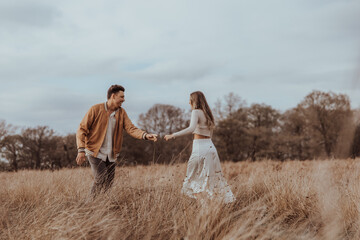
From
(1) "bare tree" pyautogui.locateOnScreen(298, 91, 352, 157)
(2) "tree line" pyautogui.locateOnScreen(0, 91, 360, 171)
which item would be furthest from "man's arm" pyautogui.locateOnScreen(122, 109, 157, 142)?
(2) "tree line" pyautogui.locateOnScreen(0, 91, 360, 171)

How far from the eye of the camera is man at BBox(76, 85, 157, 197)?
514 centimetres

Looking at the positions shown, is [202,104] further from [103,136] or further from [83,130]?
[83,130]

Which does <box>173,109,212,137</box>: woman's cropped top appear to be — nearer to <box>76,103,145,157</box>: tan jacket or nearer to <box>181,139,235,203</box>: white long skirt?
<box>181,139,235,203</box>: white long skirt

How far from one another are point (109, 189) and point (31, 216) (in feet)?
4.16

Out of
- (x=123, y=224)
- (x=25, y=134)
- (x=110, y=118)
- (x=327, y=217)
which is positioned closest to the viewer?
(x=123, y=224)

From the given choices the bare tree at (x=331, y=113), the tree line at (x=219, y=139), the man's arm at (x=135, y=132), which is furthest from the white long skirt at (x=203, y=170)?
the tree line at (x=219, y=139)

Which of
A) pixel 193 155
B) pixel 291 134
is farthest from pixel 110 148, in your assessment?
pixel 291 134

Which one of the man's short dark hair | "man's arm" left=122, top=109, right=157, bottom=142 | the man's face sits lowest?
"man's arm" left=122, top=109, right=157, bottom=142

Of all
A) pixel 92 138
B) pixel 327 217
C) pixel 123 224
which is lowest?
pixel 327 217

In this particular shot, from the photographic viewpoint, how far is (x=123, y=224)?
3.66 metres

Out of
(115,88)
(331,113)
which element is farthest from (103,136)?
(331,113)

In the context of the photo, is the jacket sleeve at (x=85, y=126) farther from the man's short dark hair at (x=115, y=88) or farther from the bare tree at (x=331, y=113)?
the bare tree at (x=331, y=113)

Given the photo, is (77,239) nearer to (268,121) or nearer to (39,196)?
(39,196)

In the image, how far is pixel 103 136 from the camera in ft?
17.1
